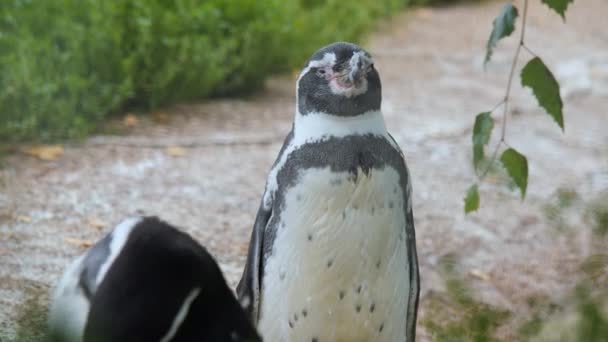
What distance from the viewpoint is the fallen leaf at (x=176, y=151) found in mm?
5230

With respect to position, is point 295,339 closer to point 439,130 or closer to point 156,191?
point 156,191

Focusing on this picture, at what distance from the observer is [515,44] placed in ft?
28.7

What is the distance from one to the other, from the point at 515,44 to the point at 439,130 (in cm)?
293

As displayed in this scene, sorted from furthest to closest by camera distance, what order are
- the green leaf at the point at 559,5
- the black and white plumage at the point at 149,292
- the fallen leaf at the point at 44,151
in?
the fallen leaf at the point at 44,151
the green leaf at the point at 559,5
the black and white plumage at the point at 149,292

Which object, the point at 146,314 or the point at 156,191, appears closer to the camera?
the point at 146,314

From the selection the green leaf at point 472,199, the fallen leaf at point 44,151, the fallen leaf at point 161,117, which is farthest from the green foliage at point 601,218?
the fallen leaf at point 161,117

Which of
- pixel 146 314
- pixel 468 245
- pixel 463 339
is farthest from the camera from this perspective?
pixel 468 245

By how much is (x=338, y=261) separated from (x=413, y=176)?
2837 millimetres

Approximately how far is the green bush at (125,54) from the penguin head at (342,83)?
267cm

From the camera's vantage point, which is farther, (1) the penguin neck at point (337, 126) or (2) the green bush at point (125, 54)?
(2) the green bush at point (125, 54)

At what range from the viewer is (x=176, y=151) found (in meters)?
5.26

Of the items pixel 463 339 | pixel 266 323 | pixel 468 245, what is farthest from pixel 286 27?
pixel 463 339

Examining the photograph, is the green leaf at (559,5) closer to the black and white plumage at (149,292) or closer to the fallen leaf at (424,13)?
the black and white plumage at (149,292)

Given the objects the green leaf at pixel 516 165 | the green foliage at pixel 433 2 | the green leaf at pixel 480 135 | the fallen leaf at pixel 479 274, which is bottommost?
the fallen leaf at pixel 479 274
